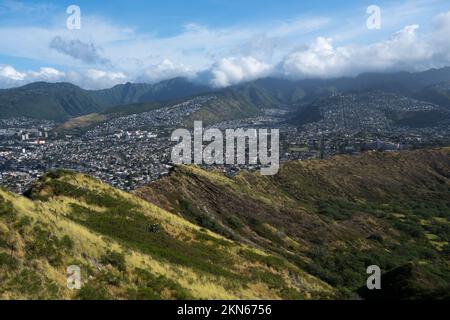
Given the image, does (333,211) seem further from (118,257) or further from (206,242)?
(118,257)

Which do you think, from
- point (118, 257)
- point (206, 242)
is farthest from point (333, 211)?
point (118, 257)

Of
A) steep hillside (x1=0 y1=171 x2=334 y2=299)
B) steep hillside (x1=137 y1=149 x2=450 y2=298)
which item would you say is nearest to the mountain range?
steep hillside (x1=0 y1=171 x2=334 y2=299)

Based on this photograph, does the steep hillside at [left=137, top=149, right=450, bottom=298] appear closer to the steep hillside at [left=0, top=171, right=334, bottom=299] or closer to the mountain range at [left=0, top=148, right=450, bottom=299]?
the mountain range at [left=0, top=148, right=450, bottom=299]

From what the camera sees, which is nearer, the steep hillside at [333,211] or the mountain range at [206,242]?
the mountain range at [206,242]

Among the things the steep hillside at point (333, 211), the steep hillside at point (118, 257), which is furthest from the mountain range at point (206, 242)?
the steep hillside at point (333, 211)

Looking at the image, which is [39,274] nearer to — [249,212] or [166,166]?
[249,212]

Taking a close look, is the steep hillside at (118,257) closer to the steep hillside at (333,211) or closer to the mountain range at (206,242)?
the mountain range at (206,242)
